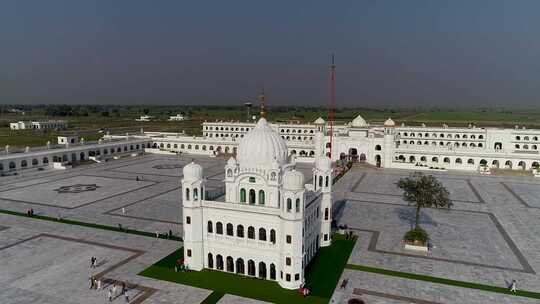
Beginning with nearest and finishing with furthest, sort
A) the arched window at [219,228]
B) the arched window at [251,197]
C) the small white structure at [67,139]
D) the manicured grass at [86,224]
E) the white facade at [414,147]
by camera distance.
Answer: the arched window at [219,228] < the arched window at [251,197] < the manicured grass at [86,224] < the white facade at [414,147] < the small white structure at [67,139]

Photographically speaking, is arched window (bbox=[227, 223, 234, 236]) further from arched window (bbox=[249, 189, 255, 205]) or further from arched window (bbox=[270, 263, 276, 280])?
arched window (bbox=[270, 263, 276, 280])

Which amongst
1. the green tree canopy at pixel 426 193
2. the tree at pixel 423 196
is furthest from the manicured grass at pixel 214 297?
the green tree canopy at pixel 426 193

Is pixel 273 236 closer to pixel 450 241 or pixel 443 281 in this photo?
pixel 443 281

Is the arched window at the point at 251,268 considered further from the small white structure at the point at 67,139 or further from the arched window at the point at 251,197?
the small white structure at the point at 67,139

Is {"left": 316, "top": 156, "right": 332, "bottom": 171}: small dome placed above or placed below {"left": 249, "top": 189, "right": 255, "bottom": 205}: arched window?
above

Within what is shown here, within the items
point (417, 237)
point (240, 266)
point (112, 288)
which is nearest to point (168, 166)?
point (240, 266)

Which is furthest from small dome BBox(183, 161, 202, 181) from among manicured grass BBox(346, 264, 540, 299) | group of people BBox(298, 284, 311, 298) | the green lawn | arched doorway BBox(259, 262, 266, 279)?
manicured grass BBox(346, 264, 540, 299)
